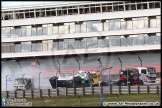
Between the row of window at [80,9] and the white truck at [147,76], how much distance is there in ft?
38.7

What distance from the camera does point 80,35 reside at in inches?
2156

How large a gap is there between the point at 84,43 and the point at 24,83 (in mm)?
14759

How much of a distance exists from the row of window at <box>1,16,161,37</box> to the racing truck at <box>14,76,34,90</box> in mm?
14805

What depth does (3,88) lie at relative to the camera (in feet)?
134

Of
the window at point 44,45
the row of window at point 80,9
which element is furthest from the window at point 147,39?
the window at point 44,45

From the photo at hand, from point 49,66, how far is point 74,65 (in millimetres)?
3294

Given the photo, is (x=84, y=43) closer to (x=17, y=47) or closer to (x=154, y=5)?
(x=17, y=47)

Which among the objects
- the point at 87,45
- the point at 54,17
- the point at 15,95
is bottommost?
the point at 15,95

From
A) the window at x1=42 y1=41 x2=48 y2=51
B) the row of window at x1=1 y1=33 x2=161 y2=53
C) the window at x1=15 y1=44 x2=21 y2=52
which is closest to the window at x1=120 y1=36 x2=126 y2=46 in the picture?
the row of window at x1=1 y1=33 x2=161 y2=53

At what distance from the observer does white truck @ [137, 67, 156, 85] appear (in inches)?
1593

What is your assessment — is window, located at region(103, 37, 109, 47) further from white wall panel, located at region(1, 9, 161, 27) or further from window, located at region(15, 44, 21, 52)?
window, located at region(15, 44, 21, 52)

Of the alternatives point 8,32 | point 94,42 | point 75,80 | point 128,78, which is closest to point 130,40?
point 94,42

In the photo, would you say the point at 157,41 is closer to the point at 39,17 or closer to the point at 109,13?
the point at 109,13

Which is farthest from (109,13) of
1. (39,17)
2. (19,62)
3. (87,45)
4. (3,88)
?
(3,88)
